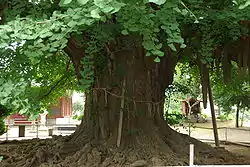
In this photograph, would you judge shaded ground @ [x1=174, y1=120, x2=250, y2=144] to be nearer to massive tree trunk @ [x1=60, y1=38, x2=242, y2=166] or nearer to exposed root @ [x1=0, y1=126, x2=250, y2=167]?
exposed root @ [x1=0, y1=126, x2=250, y2=167]

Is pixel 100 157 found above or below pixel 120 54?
below

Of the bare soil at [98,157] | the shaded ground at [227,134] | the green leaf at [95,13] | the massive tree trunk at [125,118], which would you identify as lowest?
the shaded ground at [227,134]

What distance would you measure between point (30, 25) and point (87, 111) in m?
2.32

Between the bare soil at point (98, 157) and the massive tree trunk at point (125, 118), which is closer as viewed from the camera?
the bare soil at point (98, 157)

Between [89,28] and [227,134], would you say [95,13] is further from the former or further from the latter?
[227,134]

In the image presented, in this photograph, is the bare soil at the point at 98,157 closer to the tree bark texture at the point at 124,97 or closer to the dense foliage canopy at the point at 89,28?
the tree bark texture at the point at 124,97

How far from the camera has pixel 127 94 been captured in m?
3.85

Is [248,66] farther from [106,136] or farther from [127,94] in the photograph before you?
[106,136]

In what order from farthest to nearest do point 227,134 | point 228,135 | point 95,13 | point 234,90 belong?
point 227,134 → point 228,135 → point 234,90 → point 95,13

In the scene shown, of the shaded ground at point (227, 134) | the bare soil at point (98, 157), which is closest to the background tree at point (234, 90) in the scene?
the shaded ground at point (227, 134)

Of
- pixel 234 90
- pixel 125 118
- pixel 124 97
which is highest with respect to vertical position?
pixel 234 90

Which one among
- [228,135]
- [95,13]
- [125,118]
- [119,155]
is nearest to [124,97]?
[125,118]

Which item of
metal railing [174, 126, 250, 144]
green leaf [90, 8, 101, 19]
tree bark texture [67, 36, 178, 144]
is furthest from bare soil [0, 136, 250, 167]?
metal railing [174, 126, 250, 144]

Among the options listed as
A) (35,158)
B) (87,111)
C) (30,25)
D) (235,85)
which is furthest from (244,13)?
(235,85)
